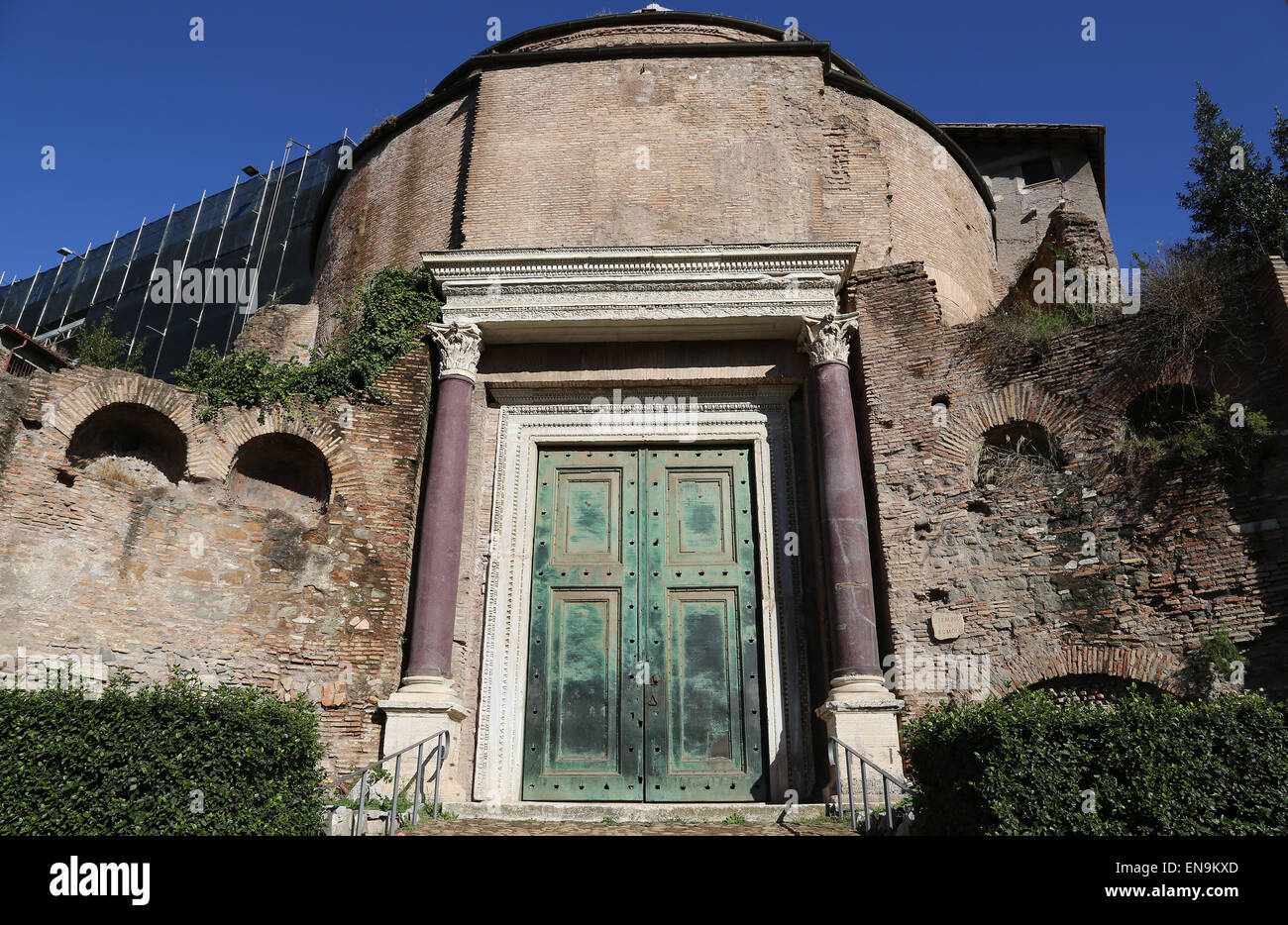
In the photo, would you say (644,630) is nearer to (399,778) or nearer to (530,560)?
(530,560)

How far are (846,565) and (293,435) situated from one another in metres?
6.39

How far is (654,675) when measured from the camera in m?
10.1

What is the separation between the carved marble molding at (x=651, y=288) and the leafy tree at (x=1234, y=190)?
28.5ft

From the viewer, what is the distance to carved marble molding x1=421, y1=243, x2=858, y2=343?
436 inches

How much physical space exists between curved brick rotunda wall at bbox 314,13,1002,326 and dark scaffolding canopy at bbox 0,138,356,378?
944 cm

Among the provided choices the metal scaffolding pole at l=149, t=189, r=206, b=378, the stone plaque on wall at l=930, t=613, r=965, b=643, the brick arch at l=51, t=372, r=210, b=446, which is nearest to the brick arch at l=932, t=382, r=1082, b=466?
the stone plaque on wall at l=930, t=613, r=965, b=643

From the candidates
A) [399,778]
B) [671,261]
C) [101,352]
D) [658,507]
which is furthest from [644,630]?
[101,352]

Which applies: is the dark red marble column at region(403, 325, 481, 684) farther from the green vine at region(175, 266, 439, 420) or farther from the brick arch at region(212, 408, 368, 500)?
the brick arch at region(212, 408, 368, 500)

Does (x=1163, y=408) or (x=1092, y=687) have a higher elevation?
(x=1163, y=408)

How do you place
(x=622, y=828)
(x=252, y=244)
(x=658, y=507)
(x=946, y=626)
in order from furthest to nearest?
(x=252, y=244) < (x=658, y=507) < (x=946, y=626) < (x=622, y=828)

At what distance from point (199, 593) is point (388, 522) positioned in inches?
80.0

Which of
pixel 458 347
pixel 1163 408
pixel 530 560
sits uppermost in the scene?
pixel 458 347

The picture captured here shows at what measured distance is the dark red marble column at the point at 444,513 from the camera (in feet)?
31.7

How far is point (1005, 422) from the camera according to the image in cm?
1048
